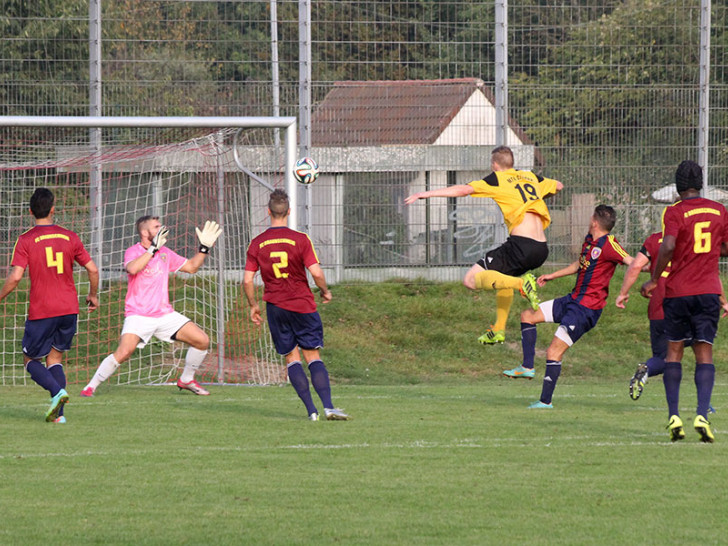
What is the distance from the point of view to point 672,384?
8789 mm

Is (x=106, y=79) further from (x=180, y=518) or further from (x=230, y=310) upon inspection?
(x=180, y=518)

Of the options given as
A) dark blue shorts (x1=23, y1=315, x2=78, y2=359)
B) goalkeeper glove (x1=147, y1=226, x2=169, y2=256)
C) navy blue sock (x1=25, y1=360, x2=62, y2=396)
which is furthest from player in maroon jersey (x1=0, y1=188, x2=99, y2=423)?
goalkeeper glove (x1=147, y1=226, x2=169, y2=256)

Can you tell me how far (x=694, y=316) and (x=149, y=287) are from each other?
596cm

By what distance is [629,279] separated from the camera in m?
9.73

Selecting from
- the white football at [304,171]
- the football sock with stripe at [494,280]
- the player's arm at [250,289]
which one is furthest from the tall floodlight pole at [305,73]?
the player's arm at [250,289]

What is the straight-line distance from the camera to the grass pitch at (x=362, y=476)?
5.95 m

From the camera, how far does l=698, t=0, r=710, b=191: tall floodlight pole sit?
18.8m

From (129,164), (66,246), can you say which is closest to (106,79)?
(129,164)

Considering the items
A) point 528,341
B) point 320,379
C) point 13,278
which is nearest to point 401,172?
point 528,341

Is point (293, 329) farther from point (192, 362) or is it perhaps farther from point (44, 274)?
point (192, 362)

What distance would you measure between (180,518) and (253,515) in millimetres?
393

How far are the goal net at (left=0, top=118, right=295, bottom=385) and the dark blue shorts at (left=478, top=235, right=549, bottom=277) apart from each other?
323 cm

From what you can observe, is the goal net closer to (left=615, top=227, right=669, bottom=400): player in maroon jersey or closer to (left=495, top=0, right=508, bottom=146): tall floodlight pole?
(left=495, top=0, right=508, bottom=146): tall floodlight pole

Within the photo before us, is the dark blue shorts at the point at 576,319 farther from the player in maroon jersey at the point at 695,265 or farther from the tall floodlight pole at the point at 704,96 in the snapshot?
the tall floodlight pole at the point at 704,96
